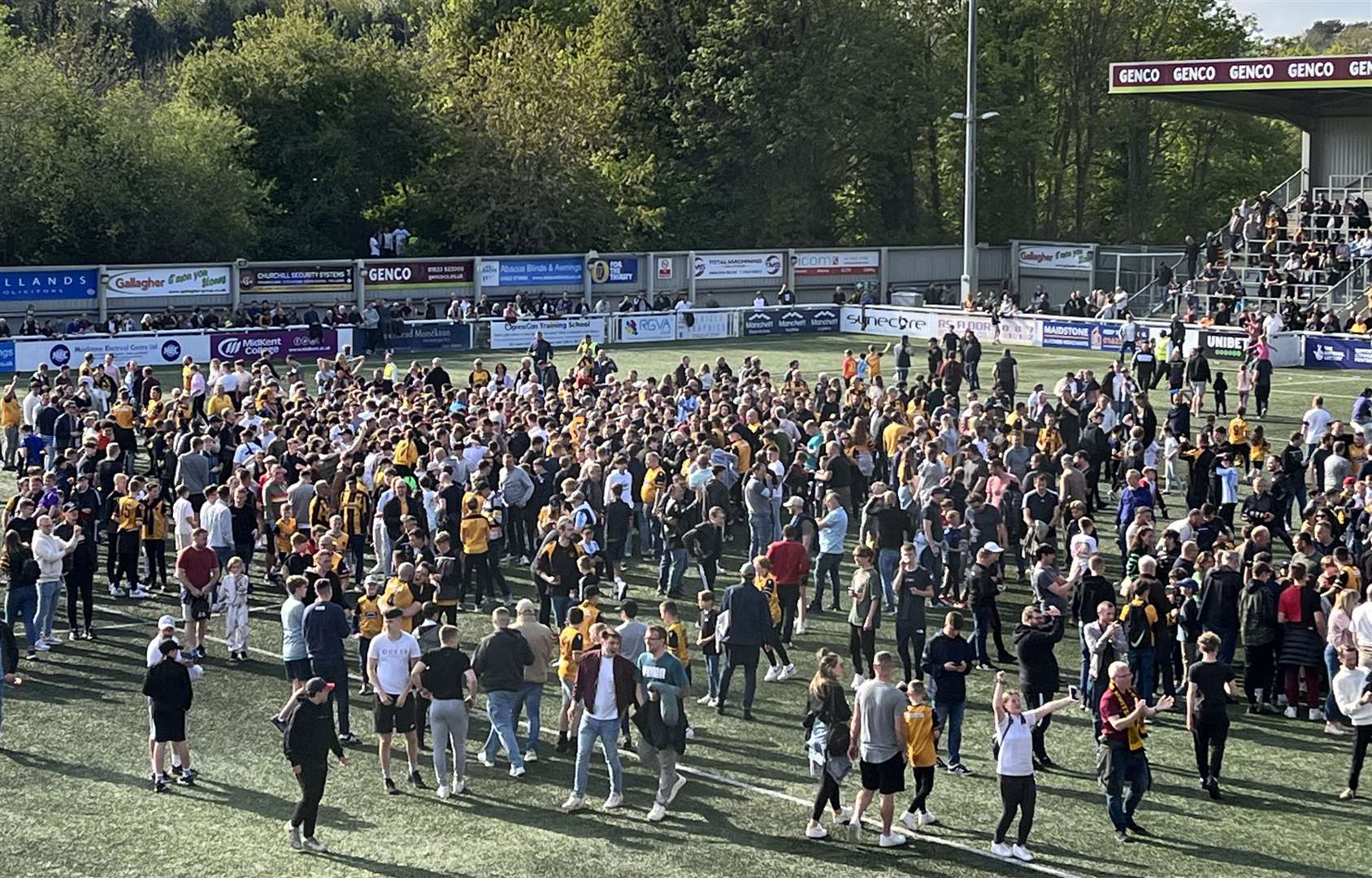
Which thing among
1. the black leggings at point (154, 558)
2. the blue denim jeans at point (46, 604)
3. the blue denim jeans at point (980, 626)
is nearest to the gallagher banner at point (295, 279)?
the black leggings at point (154, 558)

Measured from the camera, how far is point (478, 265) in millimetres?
55406

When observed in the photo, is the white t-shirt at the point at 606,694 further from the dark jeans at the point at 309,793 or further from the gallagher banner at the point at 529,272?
the gallagher banner at the point at 529,272

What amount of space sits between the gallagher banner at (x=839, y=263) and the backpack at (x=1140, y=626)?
46496 mm

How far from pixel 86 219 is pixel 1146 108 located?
136 feet

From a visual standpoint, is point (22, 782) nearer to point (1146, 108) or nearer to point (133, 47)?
point (1146, 108)

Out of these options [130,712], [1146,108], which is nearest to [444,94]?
[1146,108]

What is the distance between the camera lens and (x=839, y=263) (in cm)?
6319

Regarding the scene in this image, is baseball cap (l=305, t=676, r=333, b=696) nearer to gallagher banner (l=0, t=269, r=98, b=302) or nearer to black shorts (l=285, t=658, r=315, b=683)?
black shorts (l=285, t=658, r=315, b=683)

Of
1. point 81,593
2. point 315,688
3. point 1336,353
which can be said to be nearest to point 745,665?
point 315,688

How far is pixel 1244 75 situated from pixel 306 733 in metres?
44.9

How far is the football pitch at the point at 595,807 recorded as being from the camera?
12.8m

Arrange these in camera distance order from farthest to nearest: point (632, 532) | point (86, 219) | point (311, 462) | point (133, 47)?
1. point (133, 47)
2. point (86, 219)
3. point (632, 532)
4. point (311, 462)

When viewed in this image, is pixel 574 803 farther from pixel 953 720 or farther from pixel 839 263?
pixel 839 263

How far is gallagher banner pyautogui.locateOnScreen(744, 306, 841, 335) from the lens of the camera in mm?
53750
